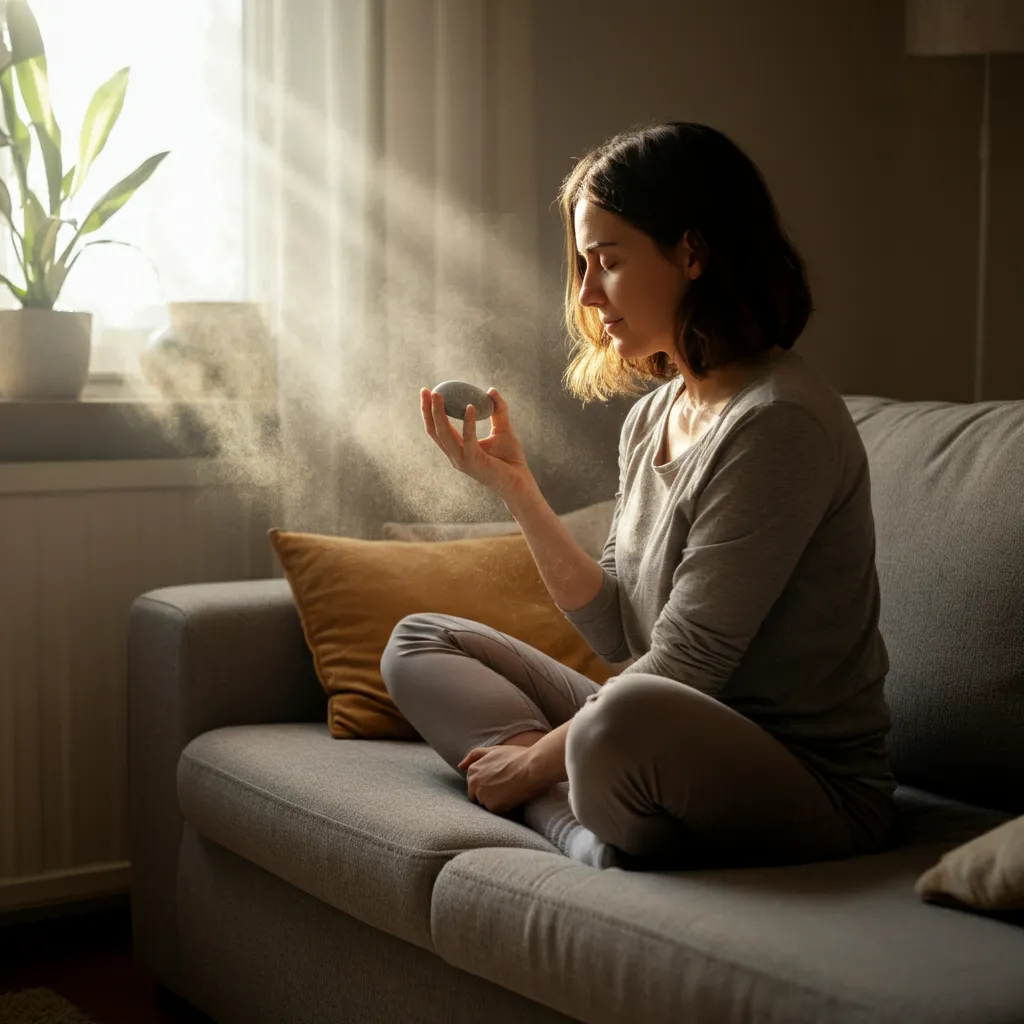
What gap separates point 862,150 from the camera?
348cm

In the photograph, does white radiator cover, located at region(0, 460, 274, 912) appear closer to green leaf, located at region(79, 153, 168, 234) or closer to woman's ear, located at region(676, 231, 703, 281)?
green leaf, located at region(79, 153, 168, 234)

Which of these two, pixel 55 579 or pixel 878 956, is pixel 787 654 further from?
pixel 55 579

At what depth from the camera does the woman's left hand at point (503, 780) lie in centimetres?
167

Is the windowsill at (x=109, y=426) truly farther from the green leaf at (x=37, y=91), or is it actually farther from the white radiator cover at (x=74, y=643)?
the green leaf at (x=37, y=91)

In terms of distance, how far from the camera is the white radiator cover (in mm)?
2422

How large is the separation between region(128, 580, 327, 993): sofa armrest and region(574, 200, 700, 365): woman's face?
0.77 m

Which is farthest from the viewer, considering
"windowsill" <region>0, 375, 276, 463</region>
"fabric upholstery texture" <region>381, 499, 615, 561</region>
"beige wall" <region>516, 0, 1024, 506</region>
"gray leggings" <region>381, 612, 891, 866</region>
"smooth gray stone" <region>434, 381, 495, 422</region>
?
"beige wall" <region>516, 0, 1024, 506</region>

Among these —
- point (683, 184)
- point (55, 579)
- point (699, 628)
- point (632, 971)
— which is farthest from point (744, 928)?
point (55, 579)

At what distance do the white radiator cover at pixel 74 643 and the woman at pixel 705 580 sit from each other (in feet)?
2.96

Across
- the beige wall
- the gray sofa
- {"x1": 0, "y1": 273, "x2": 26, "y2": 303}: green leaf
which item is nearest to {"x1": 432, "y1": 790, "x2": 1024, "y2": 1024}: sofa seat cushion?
the gray sofa

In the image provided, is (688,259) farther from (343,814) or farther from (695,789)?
(343,814)

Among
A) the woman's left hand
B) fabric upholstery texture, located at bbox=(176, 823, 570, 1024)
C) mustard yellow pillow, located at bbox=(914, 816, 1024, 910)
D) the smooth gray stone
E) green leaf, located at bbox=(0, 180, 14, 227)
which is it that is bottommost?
fabric upholstery texture, located at bbox=(176, 823, 570, 1024)

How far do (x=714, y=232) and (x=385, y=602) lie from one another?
82cm

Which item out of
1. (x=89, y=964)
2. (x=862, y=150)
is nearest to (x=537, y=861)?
(x=89, y=964)
